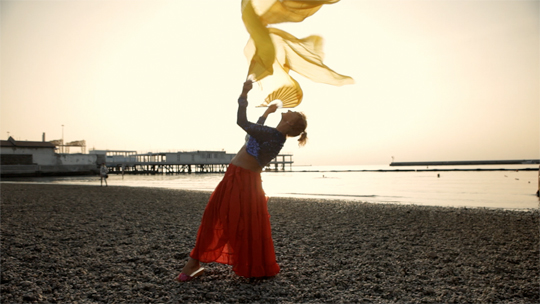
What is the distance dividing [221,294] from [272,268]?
0.61 m

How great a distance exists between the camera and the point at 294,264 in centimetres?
398

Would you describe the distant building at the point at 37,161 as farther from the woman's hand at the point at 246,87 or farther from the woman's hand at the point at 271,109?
the woman's hand at the point at 246,87

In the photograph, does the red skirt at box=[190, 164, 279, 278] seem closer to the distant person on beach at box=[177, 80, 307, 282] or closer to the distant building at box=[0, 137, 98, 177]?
the distant person on beach at box=[177, 80, 307, 282]

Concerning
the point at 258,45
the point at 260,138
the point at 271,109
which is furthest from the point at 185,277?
the point at 258,45

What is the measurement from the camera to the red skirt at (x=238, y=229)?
3.22 metres

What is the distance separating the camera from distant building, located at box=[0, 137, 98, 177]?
141 feet

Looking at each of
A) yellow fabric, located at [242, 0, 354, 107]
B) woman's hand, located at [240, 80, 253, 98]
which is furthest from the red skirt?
yellow fabric, located at [242, 0, 354, 107]

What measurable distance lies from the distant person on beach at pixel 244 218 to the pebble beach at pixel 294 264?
20cm

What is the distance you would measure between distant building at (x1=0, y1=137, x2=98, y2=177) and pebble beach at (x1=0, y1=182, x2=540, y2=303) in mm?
44166

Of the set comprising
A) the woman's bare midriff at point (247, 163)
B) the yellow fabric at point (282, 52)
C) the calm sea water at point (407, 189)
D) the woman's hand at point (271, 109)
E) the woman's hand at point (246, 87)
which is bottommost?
the calm sea water at point (407, 189)

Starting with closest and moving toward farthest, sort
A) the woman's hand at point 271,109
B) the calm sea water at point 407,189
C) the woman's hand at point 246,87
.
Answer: the woman's hand at point 246,87, the woman's hand at point 271,109, the calm sea water at point 407,189

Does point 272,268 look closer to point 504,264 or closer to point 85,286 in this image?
Result: point 85,286

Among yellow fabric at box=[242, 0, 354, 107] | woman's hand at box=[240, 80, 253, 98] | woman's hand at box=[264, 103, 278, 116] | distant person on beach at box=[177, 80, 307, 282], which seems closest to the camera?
yellow fabric at box=[242, 0, 354, 107]

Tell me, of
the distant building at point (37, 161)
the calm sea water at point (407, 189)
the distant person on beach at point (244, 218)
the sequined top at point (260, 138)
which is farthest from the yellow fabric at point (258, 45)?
the distant building at point (37, 161)
